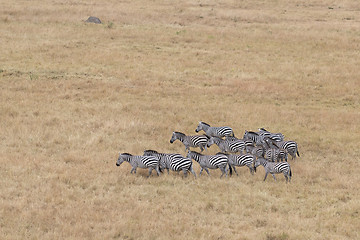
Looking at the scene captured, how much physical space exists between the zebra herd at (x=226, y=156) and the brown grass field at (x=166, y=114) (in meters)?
0.54

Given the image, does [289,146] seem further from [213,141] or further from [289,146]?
[213,141]

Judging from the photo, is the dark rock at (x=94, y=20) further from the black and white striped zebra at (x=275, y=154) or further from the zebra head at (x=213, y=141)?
the black and white striped zebra at (x=275, y=154)

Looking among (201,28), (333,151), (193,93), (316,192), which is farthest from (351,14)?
(316,192)

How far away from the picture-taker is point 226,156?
19266 millimetres

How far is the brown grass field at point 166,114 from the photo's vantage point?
611 inches

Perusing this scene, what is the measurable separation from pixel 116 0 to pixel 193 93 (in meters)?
43.5

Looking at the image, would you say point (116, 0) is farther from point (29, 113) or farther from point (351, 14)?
point (29, 113)

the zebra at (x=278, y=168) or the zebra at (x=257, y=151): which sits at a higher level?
the zebra at (x=278, y=168)

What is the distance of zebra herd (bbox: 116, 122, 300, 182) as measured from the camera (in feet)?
62.5

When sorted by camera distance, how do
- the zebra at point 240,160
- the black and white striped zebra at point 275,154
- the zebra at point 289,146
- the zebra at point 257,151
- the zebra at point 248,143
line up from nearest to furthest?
the zebra at point 240,160 < the black and white striped zebra at point 275,154 < the zebra at point 257,151 < the zebra at point 289,146 < the zebra at point 248,143

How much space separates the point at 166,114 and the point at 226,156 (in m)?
9.97

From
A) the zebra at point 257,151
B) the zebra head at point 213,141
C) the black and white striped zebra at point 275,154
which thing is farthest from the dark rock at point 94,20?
the black and white striped zebra at point 275,154

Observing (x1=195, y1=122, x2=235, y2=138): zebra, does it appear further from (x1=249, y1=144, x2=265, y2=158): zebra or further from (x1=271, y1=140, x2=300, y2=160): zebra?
(x1=271, y1=140, x2=300, y2=160): zebra

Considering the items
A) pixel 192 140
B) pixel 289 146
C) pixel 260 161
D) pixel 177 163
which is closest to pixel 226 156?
pixel 260 161
